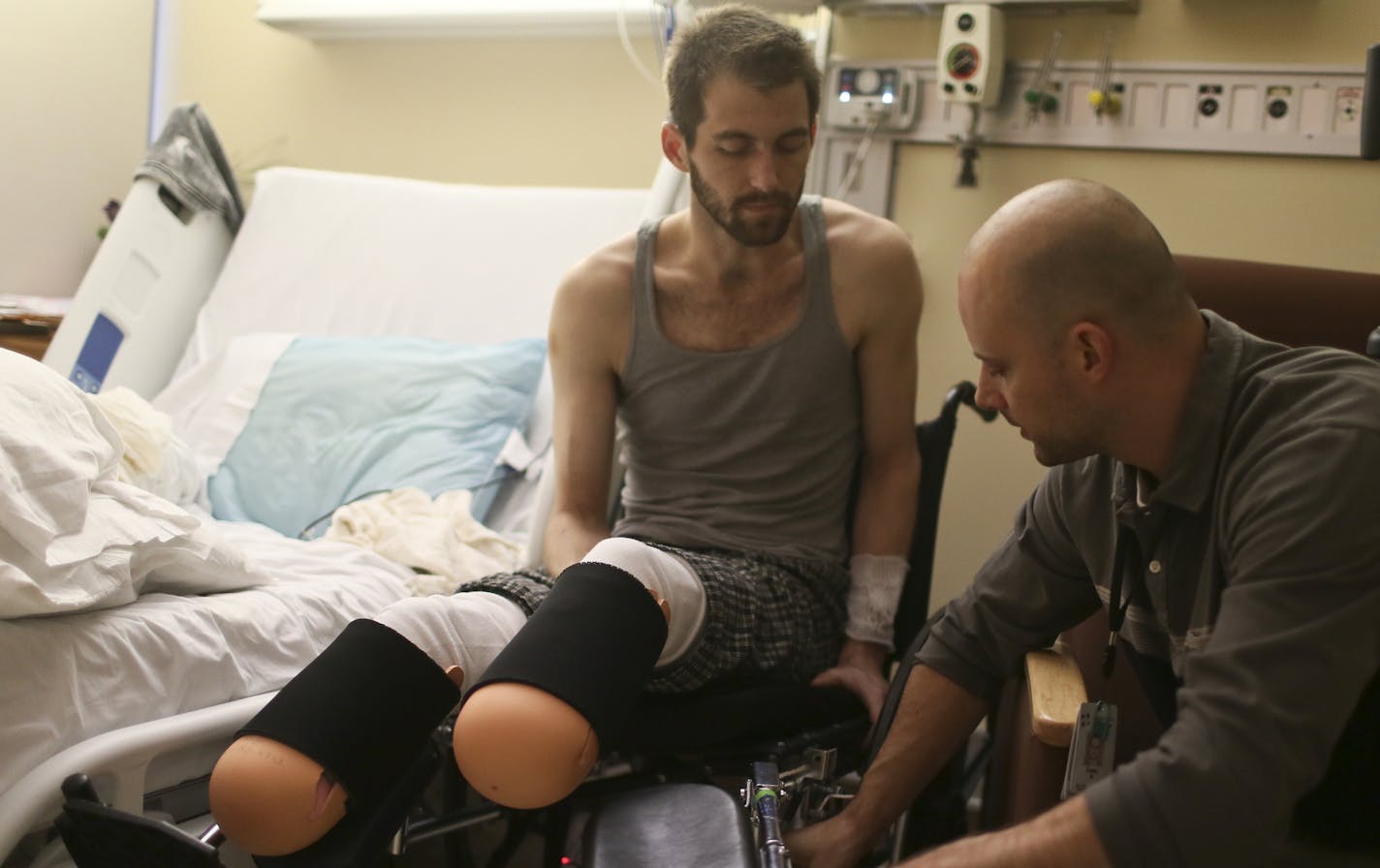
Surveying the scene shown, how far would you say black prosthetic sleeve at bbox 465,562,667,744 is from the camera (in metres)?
1.25

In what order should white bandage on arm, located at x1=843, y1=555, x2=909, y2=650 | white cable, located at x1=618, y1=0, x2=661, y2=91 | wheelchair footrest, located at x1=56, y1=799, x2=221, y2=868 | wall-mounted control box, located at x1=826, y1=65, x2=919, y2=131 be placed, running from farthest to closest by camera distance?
1. white cable, located at x1=618, y1=0, x2=661, y2=91
2. wall-mounted control box, located at x1=826, y1=65, x2=919, y2=131
3. white bandage on arm, located at x1=843, y1=555, x2=909, y2=650
4. wheelchair footrest, located at x1=56, y1=799, x2=221, y2=868

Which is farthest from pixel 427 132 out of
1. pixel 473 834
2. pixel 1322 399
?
pixel 1322 399

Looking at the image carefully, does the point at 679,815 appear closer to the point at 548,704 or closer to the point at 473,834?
the point at 548,704

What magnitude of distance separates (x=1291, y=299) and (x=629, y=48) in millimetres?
1667

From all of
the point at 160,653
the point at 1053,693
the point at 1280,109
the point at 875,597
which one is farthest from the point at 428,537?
the point at 1280,109

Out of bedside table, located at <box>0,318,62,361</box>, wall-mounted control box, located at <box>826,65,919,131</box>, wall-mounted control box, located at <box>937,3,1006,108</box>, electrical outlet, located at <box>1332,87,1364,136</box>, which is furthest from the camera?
bedside table, located at <box>0,318,62,361</box>

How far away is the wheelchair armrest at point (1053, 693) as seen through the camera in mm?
1258

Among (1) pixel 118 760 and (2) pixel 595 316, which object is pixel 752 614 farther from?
(1) pixel 118 760

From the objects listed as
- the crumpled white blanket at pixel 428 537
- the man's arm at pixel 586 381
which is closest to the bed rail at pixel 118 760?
the crumpled white blanket at pixel 428 537

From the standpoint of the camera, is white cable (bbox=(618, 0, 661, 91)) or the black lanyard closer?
the black lanyard

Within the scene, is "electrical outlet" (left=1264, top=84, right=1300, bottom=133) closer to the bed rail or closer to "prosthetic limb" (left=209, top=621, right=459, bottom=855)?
"prosthetic limb" (left=209, top=621, right=459, bottom=855)

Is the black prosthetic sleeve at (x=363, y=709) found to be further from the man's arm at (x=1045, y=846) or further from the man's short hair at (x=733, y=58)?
the man's short hair at (x=733, y=58)

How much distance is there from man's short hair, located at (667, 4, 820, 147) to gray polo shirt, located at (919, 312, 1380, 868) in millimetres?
808

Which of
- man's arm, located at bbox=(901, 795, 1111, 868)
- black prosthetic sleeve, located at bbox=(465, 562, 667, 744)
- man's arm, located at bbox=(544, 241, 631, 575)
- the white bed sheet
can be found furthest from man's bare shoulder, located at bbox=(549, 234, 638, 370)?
man's arm, located at bbox=(901, 795, 1111, 868)
